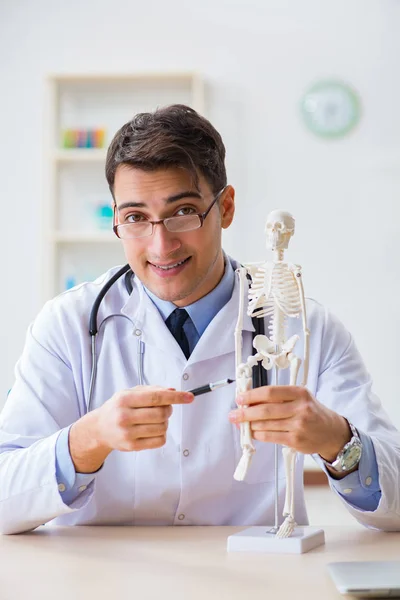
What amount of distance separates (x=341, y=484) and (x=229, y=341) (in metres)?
0.47

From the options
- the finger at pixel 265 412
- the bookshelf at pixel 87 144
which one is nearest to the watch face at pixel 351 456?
the finger at pixel 265 412

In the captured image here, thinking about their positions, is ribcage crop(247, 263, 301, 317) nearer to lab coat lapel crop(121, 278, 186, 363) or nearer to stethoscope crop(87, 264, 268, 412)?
stethoscope crop(87, 264, 268, 412)

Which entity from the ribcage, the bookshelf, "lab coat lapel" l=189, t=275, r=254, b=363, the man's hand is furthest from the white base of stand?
the bookshelf

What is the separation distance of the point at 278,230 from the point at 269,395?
329mm

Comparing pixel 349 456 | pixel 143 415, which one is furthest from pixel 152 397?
pixel 349 456

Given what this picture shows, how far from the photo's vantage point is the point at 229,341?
6.65ft

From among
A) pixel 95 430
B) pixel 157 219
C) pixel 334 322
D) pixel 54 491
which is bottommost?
pixel 54 491

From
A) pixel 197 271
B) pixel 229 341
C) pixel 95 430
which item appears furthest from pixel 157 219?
pixel 95 430

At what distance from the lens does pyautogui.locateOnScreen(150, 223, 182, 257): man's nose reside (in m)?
1.90

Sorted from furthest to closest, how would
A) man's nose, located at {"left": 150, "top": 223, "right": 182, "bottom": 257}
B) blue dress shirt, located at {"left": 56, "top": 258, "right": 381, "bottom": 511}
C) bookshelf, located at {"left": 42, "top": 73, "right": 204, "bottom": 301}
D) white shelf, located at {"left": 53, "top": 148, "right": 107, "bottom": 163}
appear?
bookshelf, located at {"left": 42, "top": 73, "right": 204, "bottom": 301}, white shelf, located at {"left": 53, "top": 148, "right": 107, "bottom": 163}, man's nose, located at {"left": 150, "top": 223, "right": 182, "bottom": 257}, blue dress shirt, located at {"left": 56, "top": 258, "right": 381, "bottom": 511}

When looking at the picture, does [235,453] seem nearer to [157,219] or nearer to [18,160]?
[157,219]

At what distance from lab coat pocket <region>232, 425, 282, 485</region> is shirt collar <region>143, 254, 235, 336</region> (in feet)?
0.91

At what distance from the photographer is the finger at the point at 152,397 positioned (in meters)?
1.51

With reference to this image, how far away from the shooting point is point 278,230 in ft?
5.32
